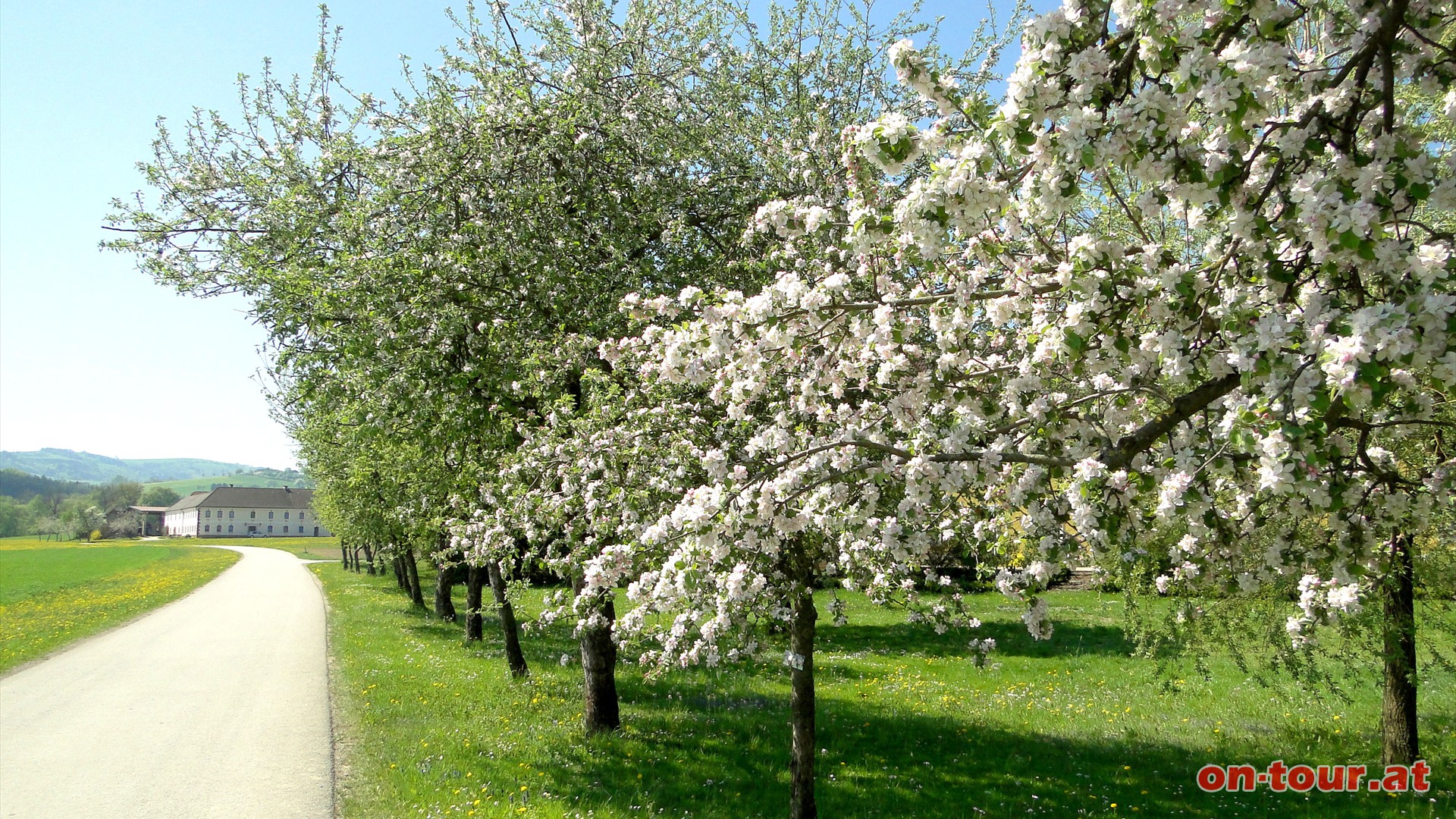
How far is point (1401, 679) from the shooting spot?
9312mm

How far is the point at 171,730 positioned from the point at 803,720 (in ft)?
31.5

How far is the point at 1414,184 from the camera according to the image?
3199mm

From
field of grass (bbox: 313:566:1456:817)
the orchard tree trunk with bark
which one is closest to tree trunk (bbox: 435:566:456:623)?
field of grass (bbox: 313:566:1456:817)

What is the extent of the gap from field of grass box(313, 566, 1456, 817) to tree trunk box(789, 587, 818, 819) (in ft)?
2.16

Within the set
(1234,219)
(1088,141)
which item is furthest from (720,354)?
(1234,219)

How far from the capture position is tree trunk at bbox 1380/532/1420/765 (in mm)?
8359

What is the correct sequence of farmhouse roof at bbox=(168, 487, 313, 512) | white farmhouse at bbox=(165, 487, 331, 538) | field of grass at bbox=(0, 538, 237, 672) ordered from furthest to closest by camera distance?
farmhouse roof at bbox=(168, 487, 313, 512) < white farmhouse at bbox=(165, 487, 331, 538) < field of grass at bbox=(0, 538, 237, 672)

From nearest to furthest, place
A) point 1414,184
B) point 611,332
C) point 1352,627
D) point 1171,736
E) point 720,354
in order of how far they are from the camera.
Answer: point 1414,184 → point 720,354 → point 1352,627 → point 611,332 → point 1171,736

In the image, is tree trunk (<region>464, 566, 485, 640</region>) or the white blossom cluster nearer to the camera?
the white blossom cluster

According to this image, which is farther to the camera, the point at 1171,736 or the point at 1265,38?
the point at 1171,736

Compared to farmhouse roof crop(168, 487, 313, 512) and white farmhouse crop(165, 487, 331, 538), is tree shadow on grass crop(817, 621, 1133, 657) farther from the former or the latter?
farmhouse roof crop(168, 487, 313, 512)

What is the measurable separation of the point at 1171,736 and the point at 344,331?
13.1m

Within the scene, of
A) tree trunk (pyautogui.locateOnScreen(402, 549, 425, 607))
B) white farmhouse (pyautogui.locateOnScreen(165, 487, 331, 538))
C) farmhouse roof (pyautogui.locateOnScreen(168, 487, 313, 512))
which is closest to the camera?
tree trunk (pyautogui.locateOnScreen(402, 549, 425, 607))

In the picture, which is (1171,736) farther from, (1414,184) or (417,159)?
(417,159)
